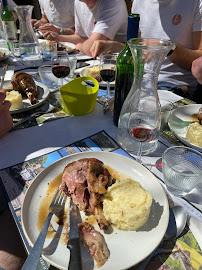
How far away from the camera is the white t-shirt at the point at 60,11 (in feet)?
9.90

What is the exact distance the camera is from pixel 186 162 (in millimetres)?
775

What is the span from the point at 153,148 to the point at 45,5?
3.45 metres

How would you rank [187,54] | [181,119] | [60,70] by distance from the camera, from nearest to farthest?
1. [181,119]
2. [60,70]
3. [187,54]

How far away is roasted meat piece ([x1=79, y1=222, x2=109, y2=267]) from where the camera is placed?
1.61 feet

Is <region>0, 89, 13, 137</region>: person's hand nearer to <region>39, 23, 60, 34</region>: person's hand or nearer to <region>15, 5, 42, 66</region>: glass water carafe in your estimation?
<region>15, 5, 42, 66</region>: glass water carafe

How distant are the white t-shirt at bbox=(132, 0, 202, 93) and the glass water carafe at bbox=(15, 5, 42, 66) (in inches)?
44.1

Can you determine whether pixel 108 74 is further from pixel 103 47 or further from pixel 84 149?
pixel 103 47

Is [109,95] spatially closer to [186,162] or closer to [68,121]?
[68,121]

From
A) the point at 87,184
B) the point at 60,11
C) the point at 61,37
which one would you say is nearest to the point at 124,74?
the point at 87,184

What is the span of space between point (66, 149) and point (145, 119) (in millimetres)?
377

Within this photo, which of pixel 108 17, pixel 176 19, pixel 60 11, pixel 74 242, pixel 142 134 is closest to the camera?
pixel 74 242

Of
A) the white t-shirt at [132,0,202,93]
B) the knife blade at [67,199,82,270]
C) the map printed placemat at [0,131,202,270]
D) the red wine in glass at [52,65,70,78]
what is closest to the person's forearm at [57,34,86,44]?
the white t-shirt at [132,0,202,93]

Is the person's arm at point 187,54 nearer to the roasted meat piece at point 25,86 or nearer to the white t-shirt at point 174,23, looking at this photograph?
the white t-shirt at point 174,23

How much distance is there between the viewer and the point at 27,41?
2.05 m
